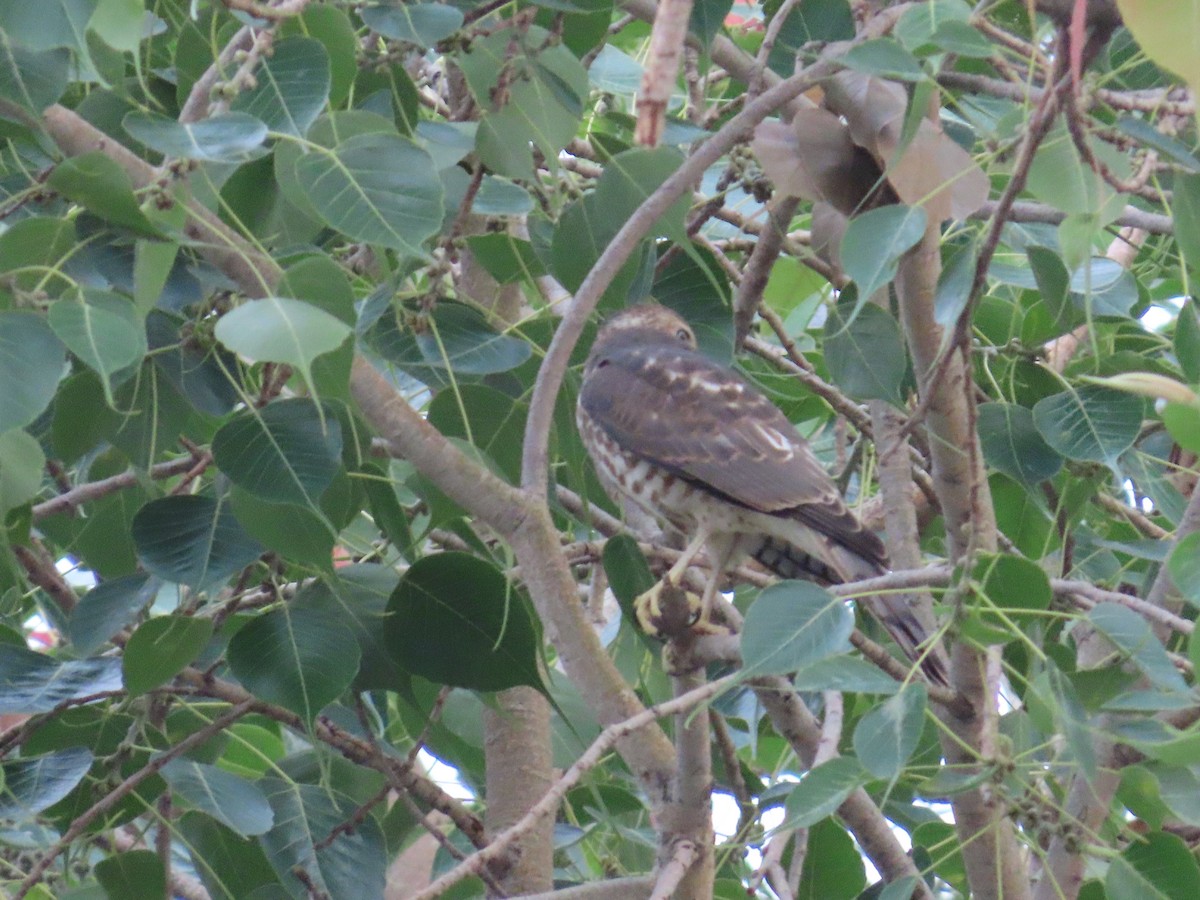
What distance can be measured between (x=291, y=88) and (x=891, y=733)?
1139 millimetres

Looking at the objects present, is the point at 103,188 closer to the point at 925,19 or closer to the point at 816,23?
the point at 925,19

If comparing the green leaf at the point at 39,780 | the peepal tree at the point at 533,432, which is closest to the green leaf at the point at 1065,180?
the peepal tree at the point at 533,432

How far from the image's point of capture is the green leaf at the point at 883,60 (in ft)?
5.74

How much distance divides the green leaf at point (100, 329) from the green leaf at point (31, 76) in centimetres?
29

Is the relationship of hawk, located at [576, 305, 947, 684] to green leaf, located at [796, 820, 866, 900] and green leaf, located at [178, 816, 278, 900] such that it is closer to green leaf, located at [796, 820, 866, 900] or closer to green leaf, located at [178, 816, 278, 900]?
green leaf, located at [796, 820, 866, 900]

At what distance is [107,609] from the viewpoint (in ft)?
7.72

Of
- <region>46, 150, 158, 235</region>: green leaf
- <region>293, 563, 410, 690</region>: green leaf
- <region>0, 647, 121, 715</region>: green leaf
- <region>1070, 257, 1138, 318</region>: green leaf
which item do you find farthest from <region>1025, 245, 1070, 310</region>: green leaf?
<region>0, 647, 121, 715</region>: green leaf

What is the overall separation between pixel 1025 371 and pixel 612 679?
1189mm

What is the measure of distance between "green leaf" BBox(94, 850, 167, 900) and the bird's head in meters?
1.94

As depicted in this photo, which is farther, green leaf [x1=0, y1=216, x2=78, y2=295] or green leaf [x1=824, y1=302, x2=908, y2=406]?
green leaf [x1=824, y1=302, x2=908, y2=406]

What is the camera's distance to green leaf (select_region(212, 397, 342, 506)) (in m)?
1.96

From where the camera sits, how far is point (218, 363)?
7.32 ft

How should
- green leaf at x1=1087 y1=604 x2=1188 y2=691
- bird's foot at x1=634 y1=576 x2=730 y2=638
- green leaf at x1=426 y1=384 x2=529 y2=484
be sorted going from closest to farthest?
1. green leaf at x1=1087 y1=604 x2=1188 y2=691
2. green leaf at x1=426 y1=384 x2=529 y2=484
3. bird's foot at x1=634 y1=576 x2=730 y2=638

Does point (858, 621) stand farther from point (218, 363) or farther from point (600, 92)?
point (218, 363)
